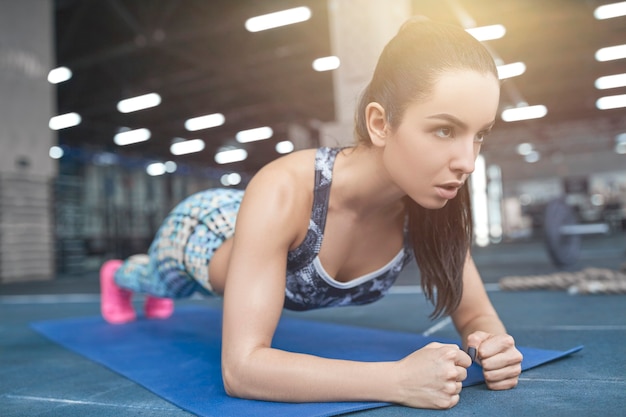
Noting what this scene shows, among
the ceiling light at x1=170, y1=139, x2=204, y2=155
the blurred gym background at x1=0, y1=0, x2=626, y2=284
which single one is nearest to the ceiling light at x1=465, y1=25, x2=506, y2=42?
the blurred gym background at x1=0, y1=0, x2=626, y2=284

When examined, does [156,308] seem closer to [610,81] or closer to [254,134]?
[610,81]

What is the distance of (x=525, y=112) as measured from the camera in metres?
13.7

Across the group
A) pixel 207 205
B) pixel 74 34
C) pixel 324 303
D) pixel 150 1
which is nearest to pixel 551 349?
pixel 324 303

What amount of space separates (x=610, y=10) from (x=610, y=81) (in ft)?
15.7

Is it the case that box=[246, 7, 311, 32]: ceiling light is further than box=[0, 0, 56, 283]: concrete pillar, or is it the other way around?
box=[0, 0, 56, 283]: concrete pillar

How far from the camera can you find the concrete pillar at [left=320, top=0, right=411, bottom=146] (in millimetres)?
3816

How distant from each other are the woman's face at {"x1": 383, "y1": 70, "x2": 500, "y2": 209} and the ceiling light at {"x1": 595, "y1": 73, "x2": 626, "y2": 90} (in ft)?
39.6

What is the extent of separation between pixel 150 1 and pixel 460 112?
24.2 ft

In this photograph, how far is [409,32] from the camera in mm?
1101

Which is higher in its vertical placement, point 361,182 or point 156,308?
point 361,182

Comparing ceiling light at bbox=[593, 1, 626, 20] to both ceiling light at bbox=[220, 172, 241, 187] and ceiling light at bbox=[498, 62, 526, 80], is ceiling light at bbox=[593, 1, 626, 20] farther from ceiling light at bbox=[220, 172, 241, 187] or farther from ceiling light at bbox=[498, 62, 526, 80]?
ceiling light at bbox=[220, 172, 241, 187]

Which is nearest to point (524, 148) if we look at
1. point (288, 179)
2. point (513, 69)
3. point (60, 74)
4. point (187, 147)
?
point (513, 69)

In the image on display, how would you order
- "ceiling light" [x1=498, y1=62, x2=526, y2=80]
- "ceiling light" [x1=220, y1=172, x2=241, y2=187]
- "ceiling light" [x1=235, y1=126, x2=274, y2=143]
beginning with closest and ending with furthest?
"ceiling light" [x1=498, y1=62, x2=526, y2=80] < "ceiling light" [x1=235, y1=126, x2=274, y2=143] < "ceiling light" [x1=220, y1=172, x2=241, y2=187]

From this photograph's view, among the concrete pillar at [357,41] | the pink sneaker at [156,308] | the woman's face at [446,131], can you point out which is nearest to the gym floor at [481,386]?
the woman's face at [446,131]
